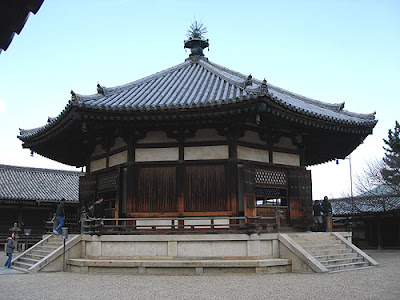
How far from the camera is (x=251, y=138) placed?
14.9 m

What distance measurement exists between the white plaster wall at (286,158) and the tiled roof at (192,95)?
1.98 m

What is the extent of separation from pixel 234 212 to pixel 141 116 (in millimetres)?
4500

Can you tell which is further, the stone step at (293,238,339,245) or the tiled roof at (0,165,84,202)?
the tiled roof at (0,165,84,202)

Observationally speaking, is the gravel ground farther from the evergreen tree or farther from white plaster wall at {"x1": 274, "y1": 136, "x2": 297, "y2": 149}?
the evergreen tree

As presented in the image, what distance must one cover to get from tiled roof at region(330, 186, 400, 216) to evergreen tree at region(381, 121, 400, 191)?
87 cm

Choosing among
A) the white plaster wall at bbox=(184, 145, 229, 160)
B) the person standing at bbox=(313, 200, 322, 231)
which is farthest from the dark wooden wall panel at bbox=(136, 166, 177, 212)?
the person standing at bbox=(313, 200, 322, 231)

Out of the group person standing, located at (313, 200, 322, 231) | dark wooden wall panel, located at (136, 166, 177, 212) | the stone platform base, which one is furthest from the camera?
person standing, located at (313, 200, 322, 231)

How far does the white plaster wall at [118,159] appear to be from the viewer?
14975mm

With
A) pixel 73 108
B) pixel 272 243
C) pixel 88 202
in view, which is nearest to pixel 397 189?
pixel 272 243

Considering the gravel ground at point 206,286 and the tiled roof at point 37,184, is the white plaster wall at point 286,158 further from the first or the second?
the tiled roof at point 37,184

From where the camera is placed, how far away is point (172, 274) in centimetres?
1218

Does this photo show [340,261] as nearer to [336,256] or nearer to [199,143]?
[336,256]

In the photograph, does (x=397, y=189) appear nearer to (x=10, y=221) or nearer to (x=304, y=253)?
(x=304, y=253)

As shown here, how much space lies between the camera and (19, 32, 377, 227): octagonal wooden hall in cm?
1313
